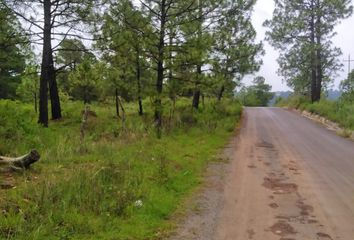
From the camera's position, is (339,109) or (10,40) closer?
(10,40)

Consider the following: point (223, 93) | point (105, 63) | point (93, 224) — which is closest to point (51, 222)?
point (93, 224)

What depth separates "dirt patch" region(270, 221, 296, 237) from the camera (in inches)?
274

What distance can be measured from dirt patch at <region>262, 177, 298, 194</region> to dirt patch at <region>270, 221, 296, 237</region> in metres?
2.32

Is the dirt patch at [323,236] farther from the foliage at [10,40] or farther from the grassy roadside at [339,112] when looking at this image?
the grassy roadside at [339,112]

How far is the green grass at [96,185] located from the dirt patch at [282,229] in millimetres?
1706

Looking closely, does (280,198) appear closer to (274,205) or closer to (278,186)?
(274,205)

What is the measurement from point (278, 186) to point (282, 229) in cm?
323

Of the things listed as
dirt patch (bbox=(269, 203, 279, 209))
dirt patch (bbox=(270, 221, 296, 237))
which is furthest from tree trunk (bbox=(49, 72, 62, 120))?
dirt patch (bbox=(270, 221, 296, 237))

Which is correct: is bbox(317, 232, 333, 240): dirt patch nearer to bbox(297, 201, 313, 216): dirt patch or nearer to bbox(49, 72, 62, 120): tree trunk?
bbox(297, 201, 313, 216): dirt patch

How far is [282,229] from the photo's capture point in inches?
282

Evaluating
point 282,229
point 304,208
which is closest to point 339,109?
point 304,208

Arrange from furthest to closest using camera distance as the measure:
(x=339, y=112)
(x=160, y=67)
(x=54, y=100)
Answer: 1. (x=339, y=112)
2. (x=54, y=100)
3. (x=160, y=67)

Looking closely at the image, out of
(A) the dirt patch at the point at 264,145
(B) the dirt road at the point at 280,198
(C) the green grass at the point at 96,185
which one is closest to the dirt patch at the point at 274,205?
(B) the dirt road at the point at 280,198

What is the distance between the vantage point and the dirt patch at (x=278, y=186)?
9.88 m
